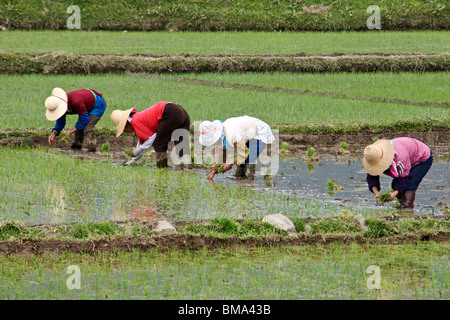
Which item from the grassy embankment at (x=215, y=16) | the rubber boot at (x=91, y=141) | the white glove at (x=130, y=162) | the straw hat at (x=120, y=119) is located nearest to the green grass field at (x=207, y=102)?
the rubber boot at (x=91, y=141)

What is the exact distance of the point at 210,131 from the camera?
7.51 meters

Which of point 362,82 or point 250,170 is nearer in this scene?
point 250,170

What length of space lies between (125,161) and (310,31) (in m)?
14.1

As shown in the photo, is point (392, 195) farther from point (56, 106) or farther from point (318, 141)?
point (56, 106)

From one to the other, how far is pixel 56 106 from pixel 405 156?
490 cm

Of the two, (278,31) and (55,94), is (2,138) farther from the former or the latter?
(278,31)

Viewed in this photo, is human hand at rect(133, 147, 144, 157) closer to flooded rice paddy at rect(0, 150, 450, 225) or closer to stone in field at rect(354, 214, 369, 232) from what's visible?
flooded rice paddy at rect(0, 150, 450, 225)

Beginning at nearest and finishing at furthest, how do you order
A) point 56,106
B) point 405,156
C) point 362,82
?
1. point 405,156
2. point 56,106
3. point 362,82

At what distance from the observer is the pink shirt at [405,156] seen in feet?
21.5

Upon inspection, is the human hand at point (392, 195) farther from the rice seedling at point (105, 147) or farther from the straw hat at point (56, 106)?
the straw hat at point (56, 106)

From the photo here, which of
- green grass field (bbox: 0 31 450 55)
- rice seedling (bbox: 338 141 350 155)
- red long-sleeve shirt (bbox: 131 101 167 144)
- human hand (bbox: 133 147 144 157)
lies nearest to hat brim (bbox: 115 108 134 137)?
red long-sleeve shirt (bbox: 131 101 167 144)

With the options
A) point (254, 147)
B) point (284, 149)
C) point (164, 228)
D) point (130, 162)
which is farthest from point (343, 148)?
point (164, 228)

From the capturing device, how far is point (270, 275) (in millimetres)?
5117

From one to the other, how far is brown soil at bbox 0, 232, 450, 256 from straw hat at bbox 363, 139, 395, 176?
741 millimetres
